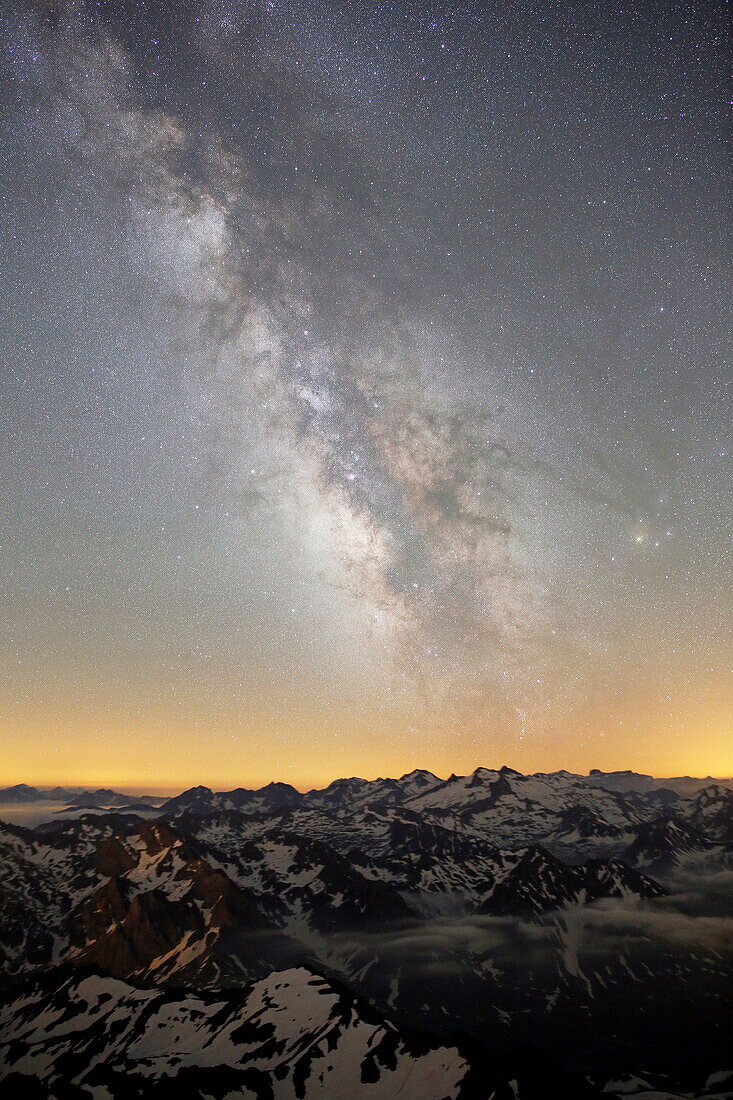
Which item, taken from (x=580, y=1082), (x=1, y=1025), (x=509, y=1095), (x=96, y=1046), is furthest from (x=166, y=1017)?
(x=580, y=1082)

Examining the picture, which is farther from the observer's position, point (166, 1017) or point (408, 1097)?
point (166, 1017)

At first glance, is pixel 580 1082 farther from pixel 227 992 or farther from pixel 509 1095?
pixel 227 992

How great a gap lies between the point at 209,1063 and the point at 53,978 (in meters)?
75.9

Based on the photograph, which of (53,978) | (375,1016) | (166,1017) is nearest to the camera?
(375,1016)

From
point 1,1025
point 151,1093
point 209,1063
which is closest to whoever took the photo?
point 151,1093

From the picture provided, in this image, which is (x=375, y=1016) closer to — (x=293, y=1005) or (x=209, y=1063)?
(x=293, y=1005)

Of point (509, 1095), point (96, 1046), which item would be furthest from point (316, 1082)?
point (96, 1046)

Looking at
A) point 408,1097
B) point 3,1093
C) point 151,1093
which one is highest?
point 408,1097

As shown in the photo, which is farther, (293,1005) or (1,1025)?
(1,1025)

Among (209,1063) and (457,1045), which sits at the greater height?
(457,1045)

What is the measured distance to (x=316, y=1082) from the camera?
307 feet

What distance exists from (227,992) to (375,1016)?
4211cm

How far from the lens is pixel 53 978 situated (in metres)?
150

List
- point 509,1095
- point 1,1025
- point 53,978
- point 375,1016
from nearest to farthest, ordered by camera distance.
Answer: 1. point 509,1095
2. point 375,1016
3. point 1,1025
4. point 53,978
